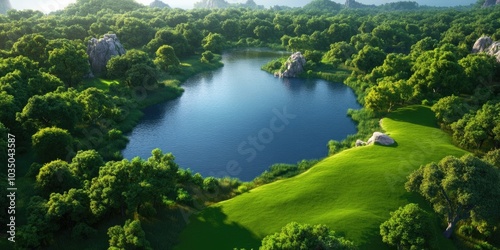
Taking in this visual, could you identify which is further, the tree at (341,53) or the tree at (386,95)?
the tree at (341,53)

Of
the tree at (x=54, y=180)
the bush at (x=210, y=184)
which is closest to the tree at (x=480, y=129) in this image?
the bush at (x=210, y=184)

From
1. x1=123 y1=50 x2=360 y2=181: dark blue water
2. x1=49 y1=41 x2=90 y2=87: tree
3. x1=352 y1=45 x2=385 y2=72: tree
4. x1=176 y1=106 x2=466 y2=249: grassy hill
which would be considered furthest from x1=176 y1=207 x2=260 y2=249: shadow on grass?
x1=352 y1=45 x2=385 y2=72: tree

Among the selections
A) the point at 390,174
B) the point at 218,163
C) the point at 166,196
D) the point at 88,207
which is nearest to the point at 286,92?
the point at 218,163

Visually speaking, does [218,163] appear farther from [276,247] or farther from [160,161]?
[276,247]

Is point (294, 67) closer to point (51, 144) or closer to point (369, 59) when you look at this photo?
point (369, 59)

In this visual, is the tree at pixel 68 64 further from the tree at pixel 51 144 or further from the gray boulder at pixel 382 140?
the gray boulder at pixel 382 140

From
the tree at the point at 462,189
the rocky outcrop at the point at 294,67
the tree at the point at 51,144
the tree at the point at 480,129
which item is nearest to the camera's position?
the tree at the point at 462,189

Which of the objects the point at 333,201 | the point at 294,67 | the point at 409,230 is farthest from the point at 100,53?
the point at 409,230

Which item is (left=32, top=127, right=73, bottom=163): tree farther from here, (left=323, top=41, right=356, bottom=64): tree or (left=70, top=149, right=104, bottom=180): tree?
(left=323, top=41, right=356, bottom=64): tree
